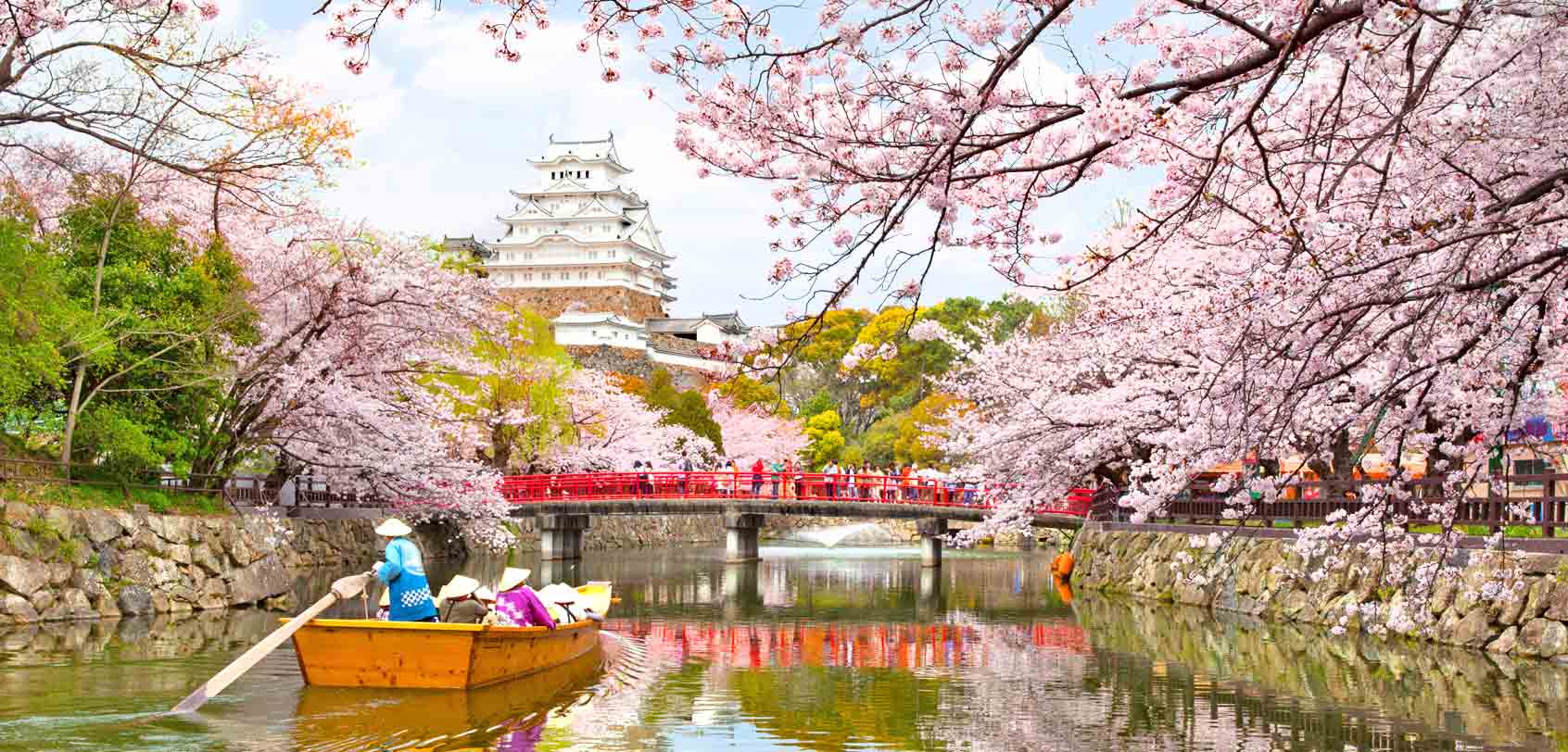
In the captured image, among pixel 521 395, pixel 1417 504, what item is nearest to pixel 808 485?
pixel 521 395

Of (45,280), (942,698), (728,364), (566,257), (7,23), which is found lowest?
(942,698)

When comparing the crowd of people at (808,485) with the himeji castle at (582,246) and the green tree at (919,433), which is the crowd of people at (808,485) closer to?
the green tree at (919,433)

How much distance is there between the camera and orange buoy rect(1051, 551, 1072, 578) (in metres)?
29.7

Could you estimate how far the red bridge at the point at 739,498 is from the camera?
32750mm

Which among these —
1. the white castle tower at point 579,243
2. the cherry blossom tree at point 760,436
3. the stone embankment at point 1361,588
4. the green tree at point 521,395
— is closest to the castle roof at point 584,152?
the white castle tower at point 579,243

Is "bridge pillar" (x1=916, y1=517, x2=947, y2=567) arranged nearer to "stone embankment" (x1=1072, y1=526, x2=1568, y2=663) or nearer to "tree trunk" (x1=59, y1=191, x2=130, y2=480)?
"stone embankment" (x1=1072, y1=526, x2=1568, y2=663)

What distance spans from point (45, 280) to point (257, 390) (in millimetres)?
5278

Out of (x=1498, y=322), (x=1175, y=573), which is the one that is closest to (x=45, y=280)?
(x=1498, y=322)

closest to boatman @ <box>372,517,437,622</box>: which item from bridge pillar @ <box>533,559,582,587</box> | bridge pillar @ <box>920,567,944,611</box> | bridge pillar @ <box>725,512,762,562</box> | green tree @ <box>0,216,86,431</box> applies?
green tree @ <box>0,216,86,431</box>

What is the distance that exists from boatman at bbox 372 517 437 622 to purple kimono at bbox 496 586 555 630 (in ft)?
2.16

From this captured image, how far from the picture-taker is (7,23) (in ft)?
38.1

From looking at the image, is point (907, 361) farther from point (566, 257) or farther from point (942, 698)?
point (942, 698)

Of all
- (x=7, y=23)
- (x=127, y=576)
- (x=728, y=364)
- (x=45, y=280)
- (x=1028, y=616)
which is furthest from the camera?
(x=1028, y=616)

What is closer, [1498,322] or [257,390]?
[1498,322]
